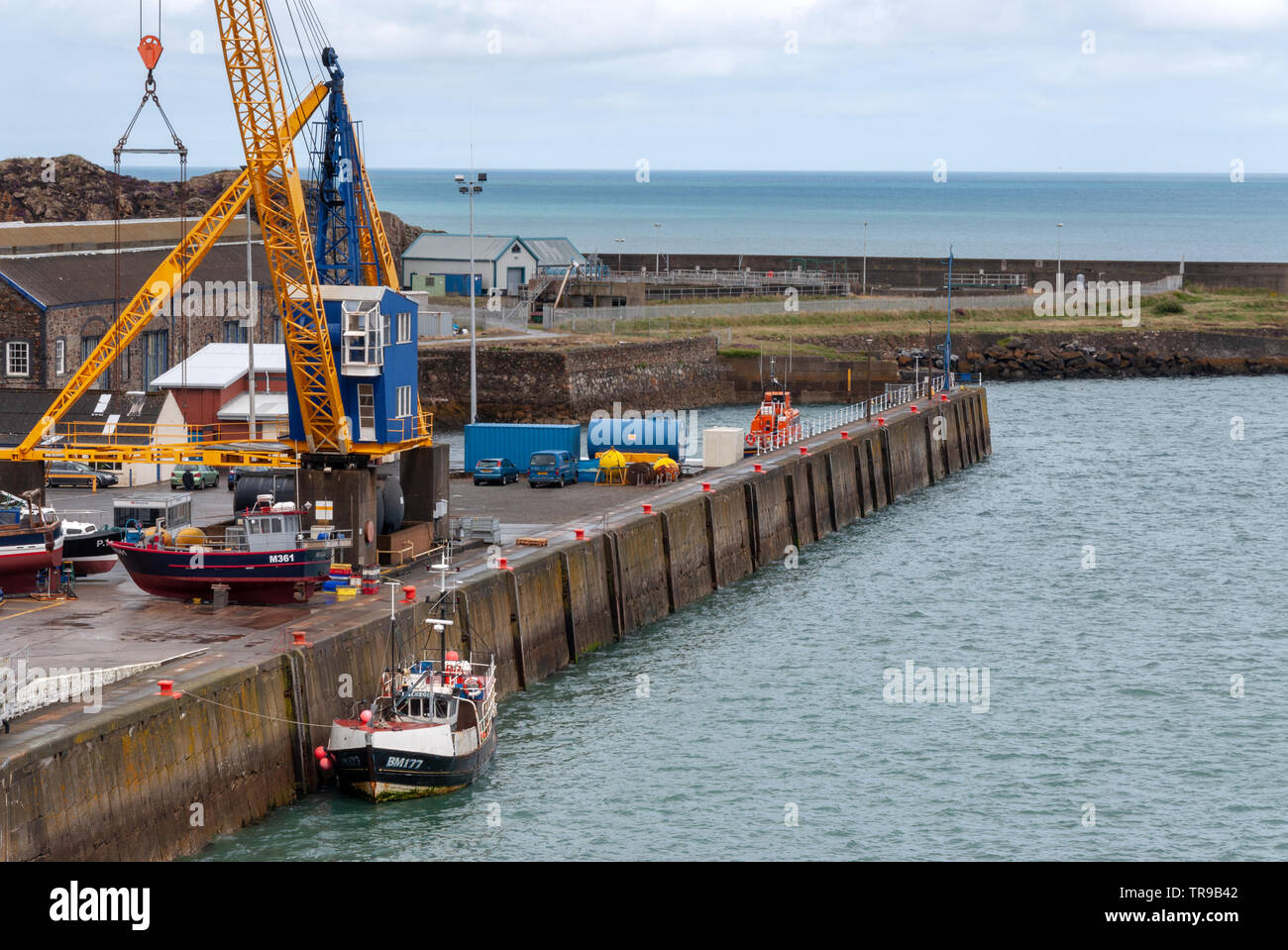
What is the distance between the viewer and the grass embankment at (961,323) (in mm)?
127938

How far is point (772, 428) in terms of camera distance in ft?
280

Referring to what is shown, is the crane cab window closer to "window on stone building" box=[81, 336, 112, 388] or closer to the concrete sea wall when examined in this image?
the concrete sea wall

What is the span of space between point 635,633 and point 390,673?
17.6 meters

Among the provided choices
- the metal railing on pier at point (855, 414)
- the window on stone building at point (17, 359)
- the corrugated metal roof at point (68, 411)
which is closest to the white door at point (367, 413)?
the corrugated metal roof at point (68, 411)

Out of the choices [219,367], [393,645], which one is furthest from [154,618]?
[219,367]

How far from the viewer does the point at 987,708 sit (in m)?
48.9

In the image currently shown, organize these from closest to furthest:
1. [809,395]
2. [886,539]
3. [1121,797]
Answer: [1121,797]
[886,539]
[809,395]

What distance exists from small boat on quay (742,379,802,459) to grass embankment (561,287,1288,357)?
32.2 meters

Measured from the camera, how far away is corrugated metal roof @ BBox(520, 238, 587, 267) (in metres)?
142

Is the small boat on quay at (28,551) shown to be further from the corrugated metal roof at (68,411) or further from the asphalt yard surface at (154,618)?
the corrugated metal roof at (68,411)

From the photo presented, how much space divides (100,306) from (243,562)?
4308cm
